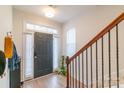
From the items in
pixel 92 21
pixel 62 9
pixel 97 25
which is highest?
pixel 62 9

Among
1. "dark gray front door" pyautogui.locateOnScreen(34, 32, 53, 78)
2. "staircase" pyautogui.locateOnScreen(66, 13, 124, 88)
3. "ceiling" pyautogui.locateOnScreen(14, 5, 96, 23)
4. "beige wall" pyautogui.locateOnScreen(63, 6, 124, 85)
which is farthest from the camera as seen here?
"dark gray front door" pyautogui.locateOnScreen(34, 32, 53, 78)

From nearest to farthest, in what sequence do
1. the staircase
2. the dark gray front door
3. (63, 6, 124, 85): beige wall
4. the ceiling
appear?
the staircase → (63, 6, 124, 85): beige wall → the ceiling → the dark gray front door

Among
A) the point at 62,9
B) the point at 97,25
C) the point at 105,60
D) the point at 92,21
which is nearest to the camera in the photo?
the point at 105,60

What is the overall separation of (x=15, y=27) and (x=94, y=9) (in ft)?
8.28

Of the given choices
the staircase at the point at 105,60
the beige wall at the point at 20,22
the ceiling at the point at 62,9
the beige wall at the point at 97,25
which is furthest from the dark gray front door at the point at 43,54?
the staircase at the point at 105,60

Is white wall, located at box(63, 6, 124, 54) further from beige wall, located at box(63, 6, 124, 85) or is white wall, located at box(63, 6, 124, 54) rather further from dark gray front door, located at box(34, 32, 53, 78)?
dark gray front door, located at box(34, 32, 53, 78)

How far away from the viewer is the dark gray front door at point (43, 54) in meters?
5.59

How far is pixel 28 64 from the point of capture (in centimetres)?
530

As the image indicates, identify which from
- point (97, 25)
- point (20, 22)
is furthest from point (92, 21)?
point (20, 22)

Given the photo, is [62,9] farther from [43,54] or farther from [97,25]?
[43,54]

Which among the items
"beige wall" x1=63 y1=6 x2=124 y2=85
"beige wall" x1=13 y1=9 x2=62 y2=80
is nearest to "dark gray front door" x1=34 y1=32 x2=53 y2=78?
"beige wall" x1=13 y1=9 x2=62 y2=80

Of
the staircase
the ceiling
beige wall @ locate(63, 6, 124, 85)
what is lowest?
the staircase

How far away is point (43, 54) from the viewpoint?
5.96m

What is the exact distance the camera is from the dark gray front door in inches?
220
